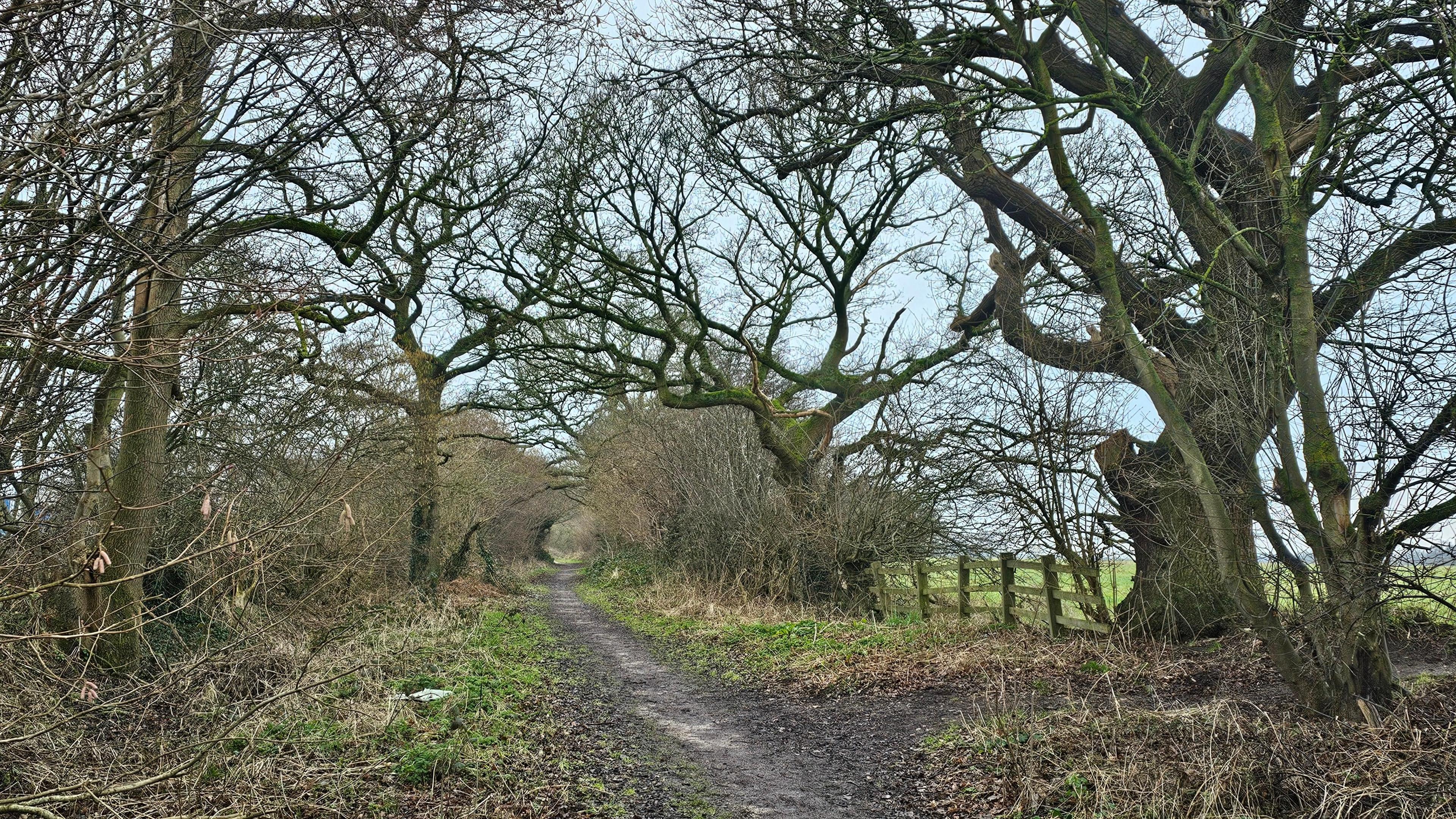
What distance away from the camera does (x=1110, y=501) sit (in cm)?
1124

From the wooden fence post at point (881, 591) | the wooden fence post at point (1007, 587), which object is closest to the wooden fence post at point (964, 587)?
the wooden fence post at point (1007, 587)

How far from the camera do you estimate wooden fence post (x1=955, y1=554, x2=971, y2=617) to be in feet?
44.3

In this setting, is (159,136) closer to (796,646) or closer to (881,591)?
(796,646)

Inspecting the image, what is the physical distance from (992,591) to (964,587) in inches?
18.4

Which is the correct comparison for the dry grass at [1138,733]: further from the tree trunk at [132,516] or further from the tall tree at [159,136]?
the tree trunk at [132,516]

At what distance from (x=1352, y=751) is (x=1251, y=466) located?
80.1 inches

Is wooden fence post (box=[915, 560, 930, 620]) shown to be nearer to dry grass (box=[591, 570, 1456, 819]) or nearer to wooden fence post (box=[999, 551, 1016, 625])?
wooden fence post (box=[999, 551, 1016, 625])

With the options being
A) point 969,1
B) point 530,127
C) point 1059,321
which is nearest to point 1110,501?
point 1059,321

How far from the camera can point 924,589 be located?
14570 millimetres

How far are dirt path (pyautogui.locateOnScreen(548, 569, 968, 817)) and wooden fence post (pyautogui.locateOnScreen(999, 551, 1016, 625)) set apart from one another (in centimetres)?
366

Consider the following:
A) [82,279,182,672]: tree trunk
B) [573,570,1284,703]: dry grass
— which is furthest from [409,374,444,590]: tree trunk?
[82,279,182,672]: tree trunk

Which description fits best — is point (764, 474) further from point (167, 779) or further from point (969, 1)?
point (167, 779)

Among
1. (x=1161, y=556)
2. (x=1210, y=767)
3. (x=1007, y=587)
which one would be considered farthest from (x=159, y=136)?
(x=1007, y=587)

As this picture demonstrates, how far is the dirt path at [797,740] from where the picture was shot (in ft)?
20.4
